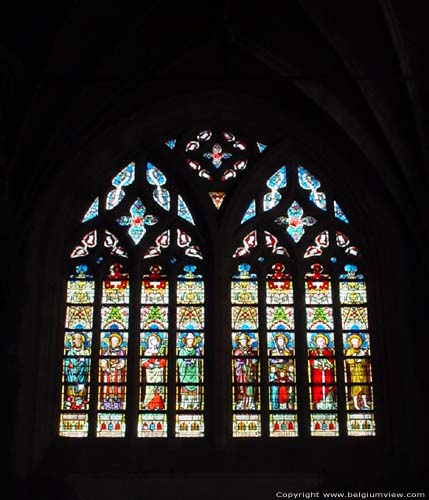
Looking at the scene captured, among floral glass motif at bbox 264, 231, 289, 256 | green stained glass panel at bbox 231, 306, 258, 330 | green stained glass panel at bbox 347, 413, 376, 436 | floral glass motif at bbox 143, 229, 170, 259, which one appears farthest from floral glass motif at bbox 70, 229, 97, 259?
green stained glass panel at bbox 347, 413, 376, 436

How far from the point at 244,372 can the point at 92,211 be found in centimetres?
319

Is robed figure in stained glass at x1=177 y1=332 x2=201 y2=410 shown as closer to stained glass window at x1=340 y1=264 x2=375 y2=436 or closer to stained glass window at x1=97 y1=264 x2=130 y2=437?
stained glass window at x1=97 y1=264 x2=130 y2=437

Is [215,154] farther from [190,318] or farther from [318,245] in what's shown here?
[190,318]

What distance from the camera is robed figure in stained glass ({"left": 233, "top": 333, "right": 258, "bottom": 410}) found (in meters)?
13.3

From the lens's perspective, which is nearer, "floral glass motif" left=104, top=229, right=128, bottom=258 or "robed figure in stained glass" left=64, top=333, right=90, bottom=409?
"robed figure in stained glass" left=64, top=333, right=90, bottom=409

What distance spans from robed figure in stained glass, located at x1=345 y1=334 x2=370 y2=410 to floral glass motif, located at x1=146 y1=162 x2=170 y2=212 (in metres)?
3.27

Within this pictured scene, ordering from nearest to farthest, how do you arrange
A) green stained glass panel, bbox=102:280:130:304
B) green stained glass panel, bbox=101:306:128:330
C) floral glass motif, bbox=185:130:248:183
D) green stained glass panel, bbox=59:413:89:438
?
green stained glass panel, bbox=59:413:89:438
green stained glass panel, bbox=101:306:128:330
green stained glass panel, bbox=102:280:130:304
floral glass motif, bbox=185:130:248:183

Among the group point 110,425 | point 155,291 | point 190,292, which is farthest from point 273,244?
point 110,425

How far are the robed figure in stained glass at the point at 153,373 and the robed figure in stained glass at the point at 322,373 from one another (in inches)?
78.8
